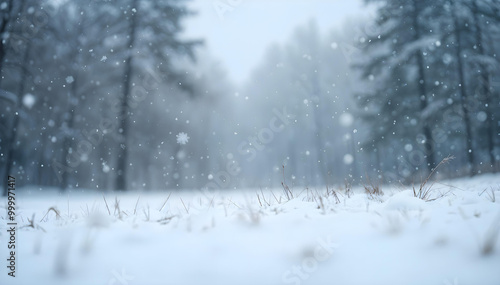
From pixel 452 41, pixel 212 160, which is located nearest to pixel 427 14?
pixel 452 41

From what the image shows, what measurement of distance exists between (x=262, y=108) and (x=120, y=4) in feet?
41.0

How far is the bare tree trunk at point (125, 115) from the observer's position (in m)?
8.03

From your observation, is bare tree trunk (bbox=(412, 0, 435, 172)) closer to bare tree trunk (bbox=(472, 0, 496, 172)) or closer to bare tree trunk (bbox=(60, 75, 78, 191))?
bare tree trunk (bbox=(472, 0, 496, 172))

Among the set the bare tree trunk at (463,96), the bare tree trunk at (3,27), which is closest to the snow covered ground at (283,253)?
the bare tree trunk at (3,27)

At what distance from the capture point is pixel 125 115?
27.6ft

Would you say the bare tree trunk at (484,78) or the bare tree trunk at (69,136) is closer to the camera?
the bare tree trunk at (69,136)

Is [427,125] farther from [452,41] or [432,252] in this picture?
[432,252]

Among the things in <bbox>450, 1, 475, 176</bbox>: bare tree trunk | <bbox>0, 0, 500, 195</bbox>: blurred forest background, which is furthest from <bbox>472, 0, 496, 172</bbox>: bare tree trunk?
<bbox>450, 1, 475, 176</bbox>: bare tree trunk

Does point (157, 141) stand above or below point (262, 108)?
below

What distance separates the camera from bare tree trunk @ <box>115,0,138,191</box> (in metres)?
8.03

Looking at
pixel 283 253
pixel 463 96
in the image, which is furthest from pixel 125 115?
pixel 463 96

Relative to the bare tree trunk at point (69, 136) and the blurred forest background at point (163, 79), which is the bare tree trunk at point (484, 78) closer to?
the blurred forest background at point (163, 79)

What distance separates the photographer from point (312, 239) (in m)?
1.17

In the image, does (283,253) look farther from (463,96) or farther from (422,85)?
(463,96)
